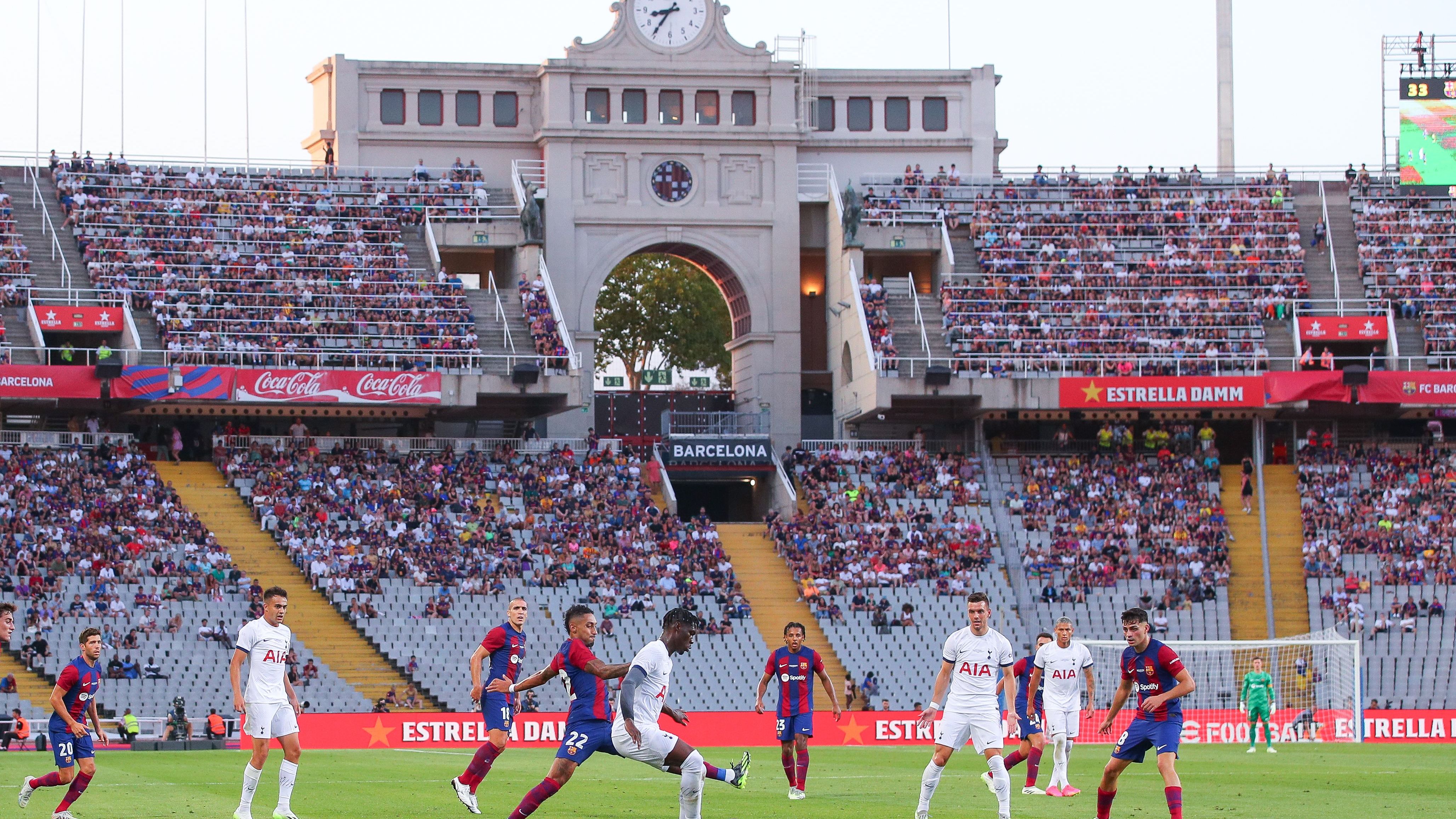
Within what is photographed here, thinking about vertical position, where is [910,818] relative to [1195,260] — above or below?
below

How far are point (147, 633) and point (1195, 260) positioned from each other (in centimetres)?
Answer: 3293

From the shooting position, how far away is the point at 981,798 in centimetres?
2227

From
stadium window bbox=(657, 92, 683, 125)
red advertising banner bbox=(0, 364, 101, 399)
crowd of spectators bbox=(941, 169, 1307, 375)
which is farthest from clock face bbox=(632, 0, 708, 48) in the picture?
red advertising banner bbox=(0, 364, 101, 399)

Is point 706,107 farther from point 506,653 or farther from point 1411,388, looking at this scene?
A: point 506,653

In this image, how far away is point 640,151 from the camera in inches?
2399

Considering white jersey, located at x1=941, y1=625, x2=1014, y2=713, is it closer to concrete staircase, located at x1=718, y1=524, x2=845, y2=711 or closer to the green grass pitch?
the green grass pitch

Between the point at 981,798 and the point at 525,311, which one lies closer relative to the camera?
the point at 981,798

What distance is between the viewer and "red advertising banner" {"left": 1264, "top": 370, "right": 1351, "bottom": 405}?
5397 cm

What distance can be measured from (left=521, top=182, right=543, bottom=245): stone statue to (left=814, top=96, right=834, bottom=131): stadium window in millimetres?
10787

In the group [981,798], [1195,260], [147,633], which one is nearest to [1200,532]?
[1195,260]

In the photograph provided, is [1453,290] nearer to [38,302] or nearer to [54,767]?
[38,302]

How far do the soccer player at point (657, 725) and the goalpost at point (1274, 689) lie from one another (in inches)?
901

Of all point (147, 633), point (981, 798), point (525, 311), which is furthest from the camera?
point (525, 311)

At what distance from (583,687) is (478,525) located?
110 ft
